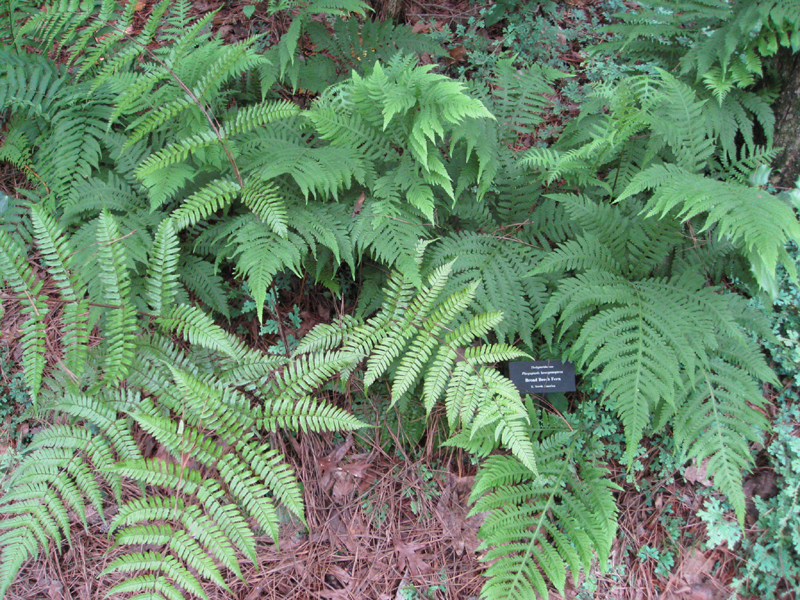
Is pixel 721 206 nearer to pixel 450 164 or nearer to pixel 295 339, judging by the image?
pixel 450 164

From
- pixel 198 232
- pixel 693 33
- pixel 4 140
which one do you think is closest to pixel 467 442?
pixel 198 232

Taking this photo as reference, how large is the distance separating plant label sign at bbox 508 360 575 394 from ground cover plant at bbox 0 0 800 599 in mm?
119

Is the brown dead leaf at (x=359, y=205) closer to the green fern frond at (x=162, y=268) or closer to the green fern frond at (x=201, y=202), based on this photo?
the green fern frond at (x=201, y=202)

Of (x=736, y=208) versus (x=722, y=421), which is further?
(x=722, y=421)

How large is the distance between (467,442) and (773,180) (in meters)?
2.49

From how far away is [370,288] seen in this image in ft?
10.1

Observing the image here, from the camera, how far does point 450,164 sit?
3.11m

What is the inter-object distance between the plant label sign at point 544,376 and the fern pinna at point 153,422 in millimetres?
998

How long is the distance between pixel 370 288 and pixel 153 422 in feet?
4.42

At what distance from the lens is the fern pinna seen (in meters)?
2.28

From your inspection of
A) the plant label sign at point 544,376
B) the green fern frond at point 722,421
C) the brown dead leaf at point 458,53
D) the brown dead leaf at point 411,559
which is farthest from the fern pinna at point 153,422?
the brown dead leaf at point 458,53

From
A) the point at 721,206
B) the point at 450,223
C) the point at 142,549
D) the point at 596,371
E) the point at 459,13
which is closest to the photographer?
the point at 721,206

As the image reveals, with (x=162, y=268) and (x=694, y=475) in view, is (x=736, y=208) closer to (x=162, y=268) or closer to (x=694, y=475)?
(x=694, y=475)

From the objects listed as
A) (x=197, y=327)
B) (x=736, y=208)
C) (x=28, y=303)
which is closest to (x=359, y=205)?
(x=197, y=327)
